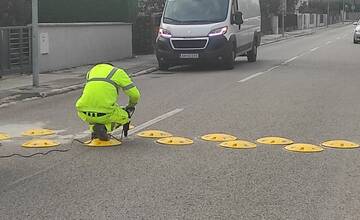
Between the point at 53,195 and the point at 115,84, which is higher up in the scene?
the point at 115,84

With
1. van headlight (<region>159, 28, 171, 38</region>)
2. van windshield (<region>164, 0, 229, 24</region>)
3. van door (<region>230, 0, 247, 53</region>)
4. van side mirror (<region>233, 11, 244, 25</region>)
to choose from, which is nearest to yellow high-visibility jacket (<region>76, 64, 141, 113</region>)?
van headlight (<region>159, 28, 171, 38</region>)

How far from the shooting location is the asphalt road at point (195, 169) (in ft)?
17.3

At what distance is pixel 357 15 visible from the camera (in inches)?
5517

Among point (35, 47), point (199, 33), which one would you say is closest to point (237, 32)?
point (199, 33)

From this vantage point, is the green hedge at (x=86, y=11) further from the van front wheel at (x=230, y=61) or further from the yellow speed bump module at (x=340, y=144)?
the yellow speed bump module at (x=340, y=144)

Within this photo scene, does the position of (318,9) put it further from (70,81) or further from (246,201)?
(246,201)

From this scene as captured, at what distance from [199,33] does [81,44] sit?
13.6 feet

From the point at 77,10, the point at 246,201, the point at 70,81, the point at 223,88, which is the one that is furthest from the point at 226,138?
the point at 77,10

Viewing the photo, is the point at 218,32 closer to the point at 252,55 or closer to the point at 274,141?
the point at 252,55

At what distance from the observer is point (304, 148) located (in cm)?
761

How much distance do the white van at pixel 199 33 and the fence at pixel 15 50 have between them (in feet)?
12.9

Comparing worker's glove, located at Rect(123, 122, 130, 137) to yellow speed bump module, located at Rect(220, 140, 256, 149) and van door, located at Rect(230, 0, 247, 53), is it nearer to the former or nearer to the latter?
yellow speed bump module, located at Rect(220, 140, 256, 149)

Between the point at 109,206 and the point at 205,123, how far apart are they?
168 inches

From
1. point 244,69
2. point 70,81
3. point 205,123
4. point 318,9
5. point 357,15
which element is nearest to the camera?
point 205,123
